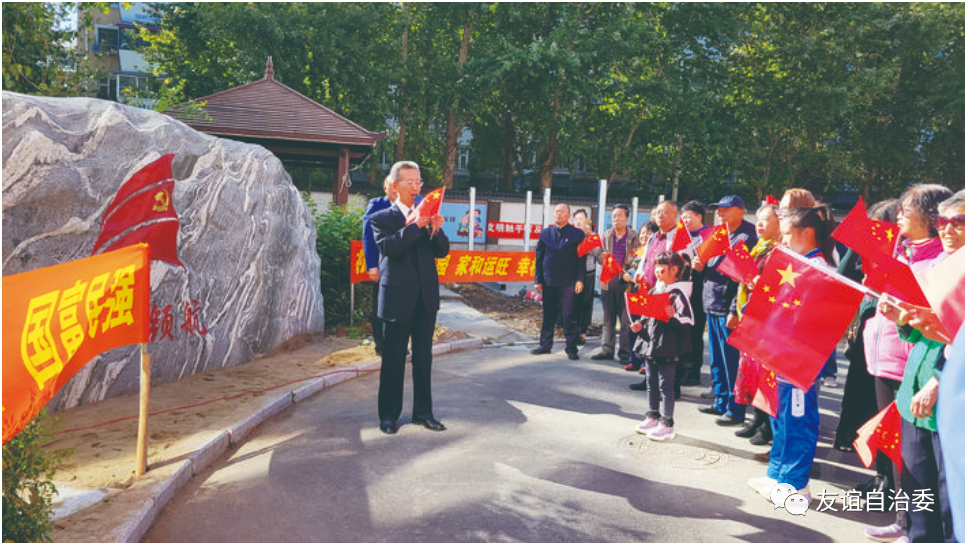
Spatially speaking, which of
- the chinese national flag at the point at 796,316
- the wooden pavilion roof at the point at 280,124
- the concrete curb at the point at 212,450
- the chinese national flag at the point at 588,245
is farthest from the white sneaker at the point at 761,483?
the wooden pavilion roof at the point at 280,124

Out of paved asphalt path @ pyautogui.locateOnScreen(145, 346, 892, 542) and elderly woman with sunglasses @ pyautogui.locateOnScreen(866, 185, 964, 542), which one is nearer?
elderly woman with sunglasses @ pyautogui.locateOnScreen(866, 185, 964, 542)

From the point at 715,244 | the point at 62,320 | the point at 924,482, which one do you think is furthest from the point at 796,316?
the point at 62,320

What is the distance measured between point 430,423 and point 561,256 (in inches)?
162

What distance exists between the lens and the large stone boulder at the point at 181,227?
5828 mm

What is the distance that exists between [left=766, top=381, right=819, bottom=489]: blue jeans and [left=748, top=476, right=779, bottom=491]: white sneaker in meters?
0.09

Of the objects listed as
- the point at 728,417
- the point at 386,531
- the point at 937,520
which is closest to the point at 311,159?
the point at 728,417

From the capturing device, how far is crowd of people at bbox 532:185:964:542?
10.9 ft

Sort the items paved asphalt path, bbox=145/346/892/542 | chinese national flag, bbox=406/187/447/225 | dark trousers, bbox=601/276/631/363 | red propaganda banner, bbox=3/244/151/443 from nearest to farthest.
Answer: red propaganda banner, bbox=3/244/151/443 < paved asphalt path, bbox=145/346/892/542 < chinese national flag, bbox=406/187/447/225 < dark trousers, bbox=601/276/631/363

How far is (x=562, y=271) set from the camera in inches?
370

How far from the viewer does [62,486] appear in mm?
4285

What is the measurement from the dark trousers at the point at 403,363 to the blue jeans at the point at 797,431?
2830 millimetres

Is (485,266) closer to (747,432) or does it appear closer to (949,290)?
(747,432)

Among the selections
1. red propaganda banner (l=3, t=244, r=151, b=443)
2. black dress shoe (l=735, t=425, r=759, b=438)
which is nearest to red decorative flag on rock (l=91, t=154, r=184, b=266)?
red propaganda banner (l=3, t=244, r=151, b=443)

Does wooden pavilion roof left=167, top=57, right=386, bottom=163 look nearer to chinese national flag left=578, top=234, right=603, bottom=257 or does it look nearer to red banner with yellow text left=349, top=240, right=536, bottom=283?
red banner with yellow text left=349, top=240, right=536, bottom=283
